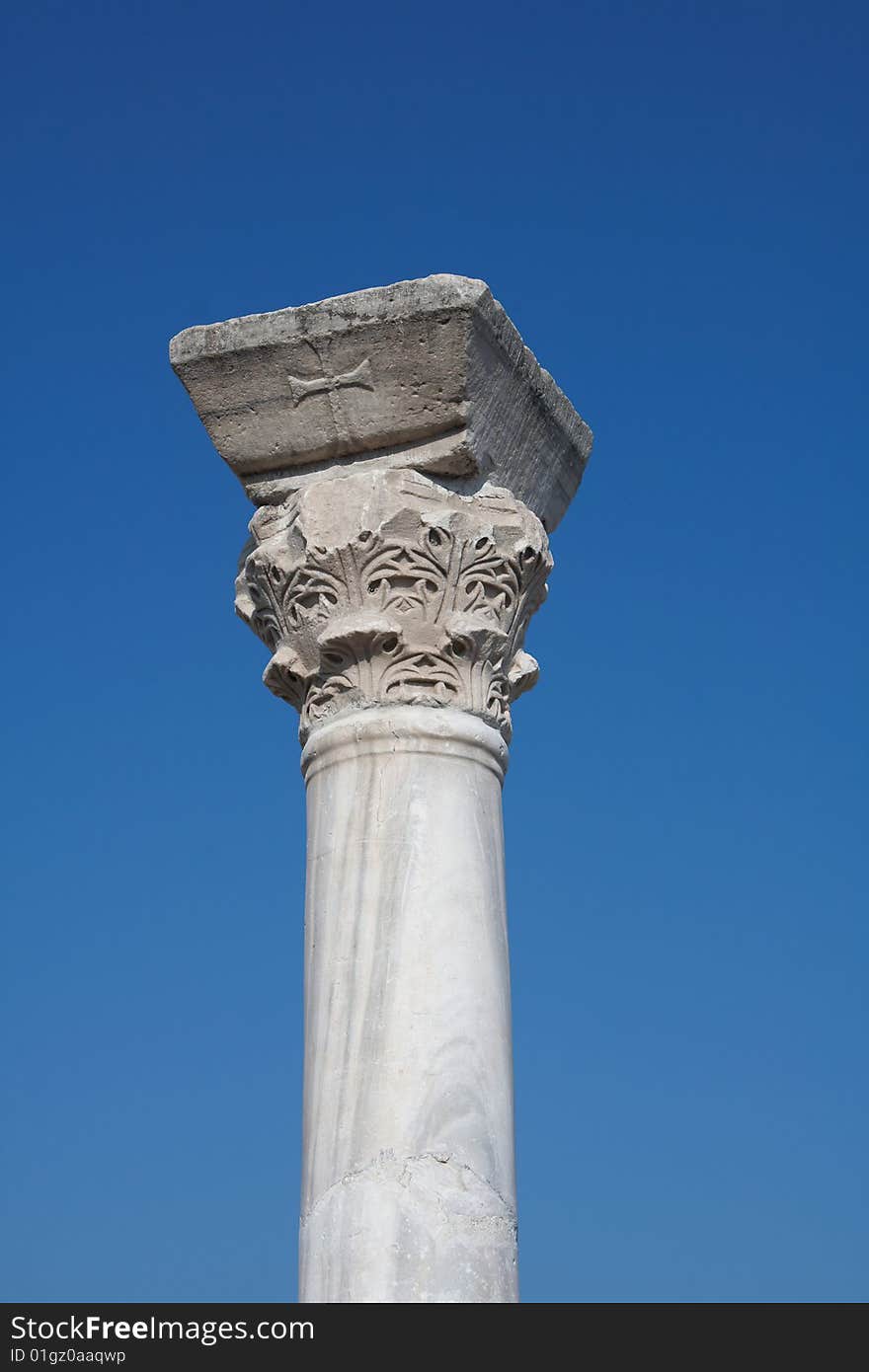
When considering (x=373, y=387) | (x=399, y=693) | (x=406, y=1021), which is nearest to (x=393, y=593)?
(x=399, y=693)

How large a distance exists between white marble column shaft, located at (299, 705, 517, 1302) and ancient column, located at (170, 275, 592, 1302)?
1cm

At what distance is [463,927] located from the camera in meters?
8.11

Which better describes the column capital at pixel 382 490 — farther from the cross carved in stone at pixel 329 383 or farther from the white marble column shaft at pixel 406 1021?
the white marble column shaft at pixel 406 1021

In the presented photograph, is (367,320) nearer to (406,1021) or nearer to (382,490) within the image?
(382,490)

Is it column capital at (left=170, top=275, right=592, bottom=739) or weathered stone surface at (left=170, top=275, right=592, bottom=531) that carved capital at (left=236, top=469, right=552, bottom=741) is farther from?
weathered stone surface at (left=170, top=275, right=592, bottom=531)

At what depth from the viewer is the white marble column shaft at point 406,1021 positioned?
7582mm

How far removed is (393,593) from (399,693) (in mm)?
505

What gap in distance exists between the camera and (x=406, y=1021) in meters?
7.85

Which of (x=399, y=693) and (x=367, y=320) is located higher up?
(x=367, y=320)

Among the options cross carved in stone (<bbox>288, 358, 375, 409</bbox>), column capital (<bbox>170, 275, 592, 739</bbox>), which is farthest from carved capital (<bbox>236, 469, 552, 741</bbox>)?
cross carved in stone (<bbox>288, 358, 375, 409</bbox>)

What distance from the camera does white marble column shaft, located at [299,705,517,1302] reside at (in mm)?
7582

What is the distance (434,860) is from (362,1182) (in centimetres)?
147
